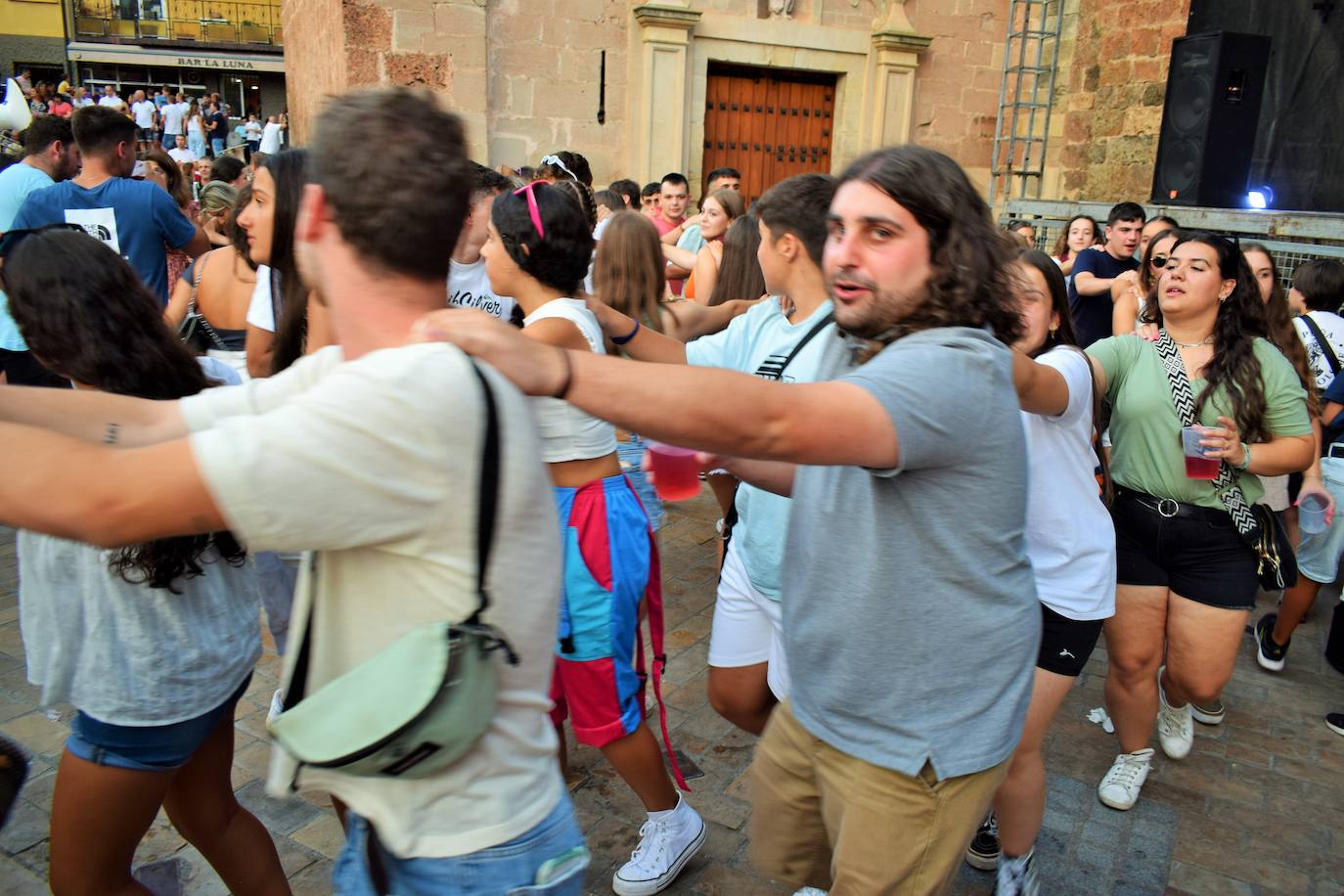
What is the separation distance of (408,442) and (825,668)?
100 cm

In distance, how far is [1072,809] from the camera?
3.36 meters

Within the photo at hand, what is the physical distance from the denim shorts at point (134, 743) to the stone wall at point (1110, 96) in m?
11.7

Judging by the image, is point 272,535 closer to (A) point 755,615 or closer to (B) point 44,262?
(B) point 44,262

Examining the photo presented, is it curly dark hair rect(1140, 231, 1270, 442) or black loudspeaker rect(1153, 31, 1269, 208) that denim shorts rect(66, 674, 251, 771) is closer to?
curly dark hair rect(1140, 231, 1270, 442)

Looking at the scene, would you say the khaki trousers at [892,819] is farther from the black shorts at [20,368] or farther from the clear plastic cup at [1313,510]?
the black shorts at [20,368]

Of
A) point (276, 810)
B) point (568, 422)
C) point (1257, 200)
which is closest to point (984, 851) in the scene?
point (568, 422)

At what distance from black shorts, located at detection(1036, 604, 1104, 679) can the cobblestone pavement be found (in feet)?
2.53

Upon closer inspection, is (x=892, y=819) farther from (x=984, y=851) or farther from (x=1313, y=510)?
(x=1313, y=510)

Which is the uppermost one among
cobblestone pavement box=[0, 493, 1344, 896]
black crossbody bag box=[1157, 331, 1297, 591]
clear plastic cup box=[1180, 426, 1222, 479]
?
clear plastic cup box=[1180, 426, 1222, 479]

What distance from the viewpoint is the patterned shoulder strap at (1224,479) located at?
3.16m

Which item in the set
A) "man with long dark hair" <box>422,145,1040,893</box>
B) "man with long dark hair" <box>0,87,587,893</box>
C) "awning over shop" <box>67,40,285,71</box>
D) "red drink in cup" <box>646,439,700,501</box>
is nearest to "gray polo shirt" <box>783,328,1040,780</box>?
"man with long dark hair" <box>422,145,1040,893</box>

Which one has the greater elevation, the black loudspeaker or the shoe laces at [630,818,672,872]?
the black loudspeaker

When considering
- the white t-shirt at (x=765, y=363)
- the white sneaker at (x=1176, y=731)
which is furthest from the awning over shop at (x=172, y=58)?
the white sneaker at (x=1176, y=731)

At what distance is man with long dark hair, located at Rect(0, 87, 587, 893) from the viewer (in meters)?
1.07
